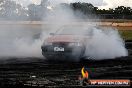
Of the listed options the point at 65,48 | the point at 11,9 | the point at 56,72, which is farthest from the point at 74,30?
the point at 11,9

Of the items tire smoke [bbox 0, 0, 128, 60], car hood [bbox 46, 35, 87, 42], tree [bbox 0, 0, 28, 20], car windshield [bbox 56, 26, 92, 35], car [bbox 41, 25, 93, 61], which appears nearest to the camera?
car [bbox 41, 25, 93, 61]

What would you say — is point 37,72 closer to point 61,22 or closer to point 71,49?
point 71,49

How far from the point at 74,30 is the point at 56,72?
5241 millimetres

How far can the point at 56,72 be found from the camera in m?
11.9

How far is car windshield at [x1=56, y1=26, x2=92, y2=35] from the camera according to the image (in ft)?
54.6

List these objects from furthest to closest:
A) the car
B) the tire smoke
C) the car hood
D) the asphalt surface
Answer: the tire smoke → the car hood → the car → the asphalt surface

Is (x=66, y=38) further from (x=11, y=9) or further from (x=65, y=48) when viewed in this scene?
(x=11, y=9)

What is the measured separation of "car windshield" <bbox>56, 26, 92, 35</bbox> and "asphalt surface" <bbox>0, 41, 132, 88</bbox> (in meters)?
1.80

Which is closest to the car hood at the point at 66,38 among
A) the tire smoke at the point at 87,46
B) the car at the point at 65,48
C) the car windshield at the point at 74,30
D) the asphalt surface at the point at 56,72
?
the car at the point at 65,48

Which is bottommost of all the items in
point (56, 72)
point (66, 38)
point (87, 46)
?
point (56, 72)

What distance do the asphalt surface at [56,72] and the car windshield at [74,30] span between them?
1805 mm

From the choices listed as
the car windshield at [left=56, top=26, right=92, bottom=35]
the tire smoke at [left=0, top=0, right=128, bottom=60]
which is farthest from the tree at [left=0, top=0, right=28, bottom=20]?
the car windshield at [left=56, top=26, right=92, bottom=35]

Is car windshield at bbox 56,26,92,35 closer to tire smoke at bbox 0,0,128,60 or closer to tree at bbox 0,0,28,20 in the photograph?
tire smoke at bbox 0,0,128,60

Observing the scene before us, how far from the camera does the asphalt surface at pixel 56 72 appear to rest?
9.78 m
